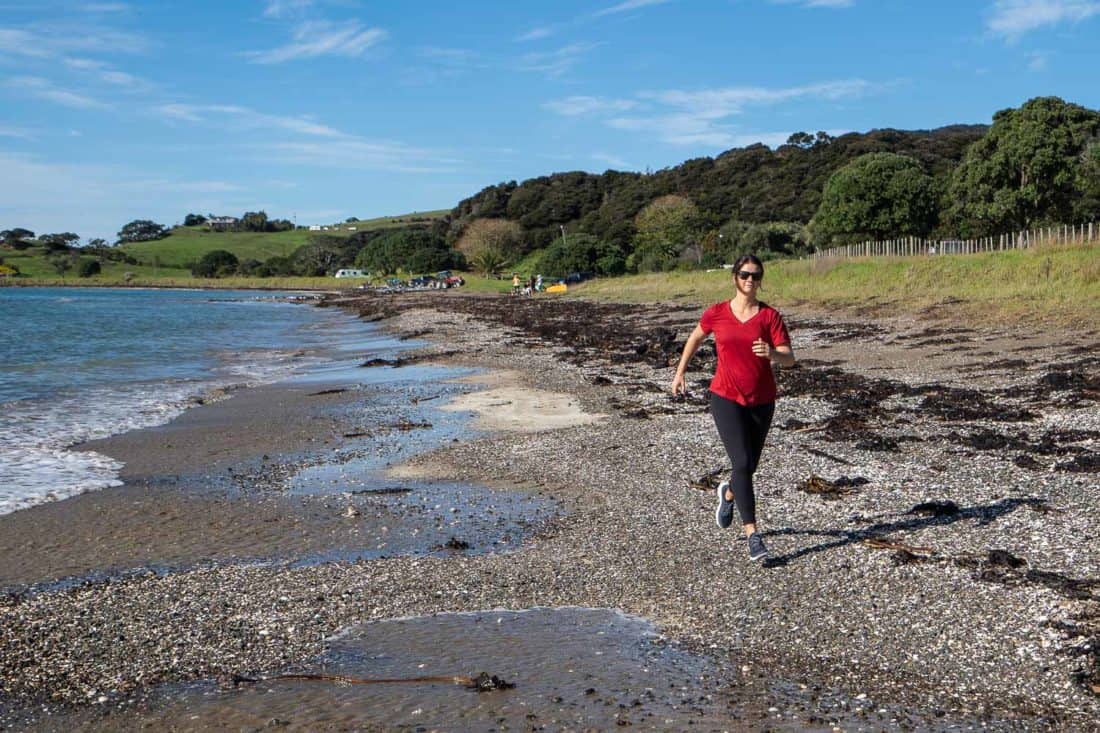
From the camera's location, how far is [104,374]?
926 inches

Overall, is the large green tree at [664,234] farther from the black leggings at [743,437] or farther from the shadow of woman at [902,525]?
the black leggings at [743,437]

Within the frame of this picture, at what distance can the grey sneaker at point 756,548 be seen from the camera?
6.47 metres

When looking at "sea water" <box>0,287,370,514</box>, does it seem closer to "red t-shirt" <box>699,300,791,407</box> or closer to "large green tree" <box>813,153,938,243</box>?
"red t-shirt" <box>699,300,791,407</box>

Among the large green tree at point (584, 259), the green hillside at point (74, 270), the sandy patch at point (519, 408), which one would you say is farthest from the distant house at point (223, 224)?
the sandy patch at point (519, 408)

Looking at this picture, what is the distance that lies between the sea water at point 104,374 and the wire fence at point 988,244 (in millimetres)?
21690

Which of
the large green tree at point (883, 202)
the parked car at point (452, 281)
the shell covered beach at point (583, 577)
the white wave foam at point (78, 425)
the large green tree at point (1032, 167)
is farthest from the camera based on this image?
the parked car at point (452, 281)

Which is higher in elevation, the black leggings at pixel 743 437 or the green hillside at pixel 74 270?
the green hillside at pixel 74 270

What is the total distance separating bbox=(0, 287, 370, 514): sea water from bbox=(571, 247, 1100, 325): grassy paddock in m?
16.5

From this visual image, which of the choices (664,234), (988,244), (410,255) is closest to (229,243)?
(410,255)

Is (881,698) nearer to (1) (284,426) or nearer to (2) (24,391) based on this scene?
(1) (284,426)

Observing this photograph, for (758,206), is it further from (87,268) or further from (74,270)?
(74,270)

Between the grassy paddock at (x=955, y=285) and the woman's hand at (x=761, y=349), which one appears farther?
the grassy paddock at (x=955, y=285)

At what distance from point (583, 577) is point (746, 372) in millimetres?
1748

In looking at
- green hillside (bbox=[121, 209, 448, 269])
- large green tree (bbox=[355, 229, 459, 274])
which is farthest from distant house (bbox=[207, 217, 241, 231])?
large green tree (bbox=[355, 229, 459, 274])
